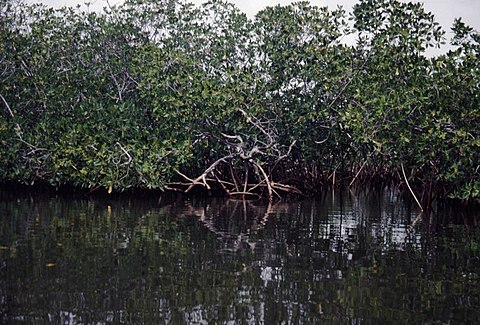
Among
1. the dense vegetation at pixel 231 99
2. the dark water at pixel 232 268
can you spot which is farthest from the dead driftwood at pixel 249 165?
the dark water at pixel 232 268

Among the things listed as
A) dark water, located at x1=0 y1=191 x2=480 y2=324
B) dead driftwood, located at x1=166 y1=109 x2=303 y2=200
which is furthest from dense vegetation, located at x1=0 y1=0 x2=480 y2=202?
dark water, located at x1=0 y1=191 x2=480 y2=324

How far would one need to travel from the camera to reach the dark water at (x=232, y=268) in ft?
16.2

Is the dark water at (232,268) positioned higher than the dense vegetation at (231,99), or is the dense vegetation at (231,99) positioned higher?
the dense vegetation at (231,99)

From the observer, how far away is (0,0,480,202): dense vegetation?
38.6ft

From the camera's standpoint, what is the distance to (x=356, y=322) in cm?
477

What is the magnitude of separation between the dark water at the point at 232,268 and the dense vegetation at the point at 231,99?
186cm

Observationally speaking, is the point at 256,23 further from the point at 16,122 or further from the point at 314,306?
the point at 314,306

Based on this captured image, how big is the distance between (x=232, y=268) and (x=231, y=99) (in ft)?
23.5

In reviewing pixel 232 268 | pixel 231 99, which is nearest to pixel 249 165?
pixel 231 99

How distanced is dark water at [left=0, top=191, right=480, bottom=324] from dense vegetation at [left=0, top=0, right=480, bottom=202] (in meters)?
1.86

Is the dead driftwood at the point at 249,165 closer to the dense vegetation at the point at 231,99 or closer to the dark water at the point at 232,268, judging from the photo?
the dense vegetation at the point at 231,99

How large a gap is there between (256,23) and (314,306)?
9751mm

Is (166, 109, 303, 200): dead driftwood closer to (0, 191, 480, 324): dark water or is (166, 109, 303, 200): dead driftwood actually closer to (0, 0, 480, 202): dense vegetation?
(0, 0, 480, 202): dense vegetation

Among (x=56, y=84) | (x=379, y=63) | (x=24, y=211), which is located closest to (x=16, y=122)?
(x=56, y=84)
